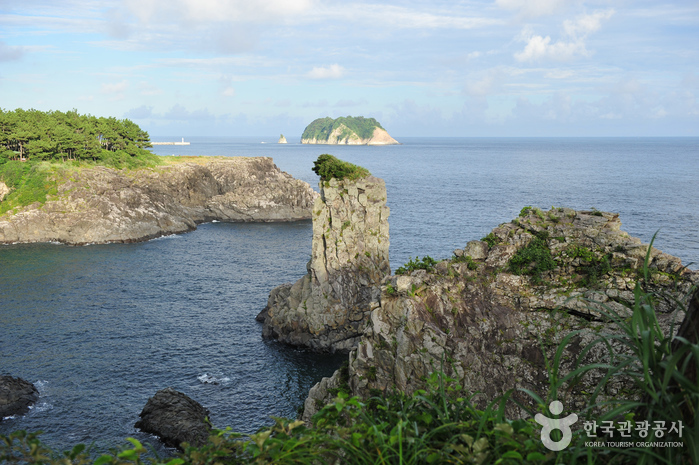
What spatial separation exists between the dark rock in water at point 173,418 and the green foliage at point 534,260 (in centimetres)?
2303

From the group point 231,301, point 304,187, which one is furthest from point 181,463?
point 304,187

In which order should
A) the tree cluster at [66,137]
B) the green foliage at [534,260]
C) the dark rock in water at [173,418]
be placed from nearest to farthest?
the green foliage at [534,260]
the dark rock in water at [173,418]
the tree cluster at [66,137]

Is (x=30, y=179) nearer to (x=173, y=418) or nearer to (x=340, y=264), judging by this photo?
(x=340, y=264)

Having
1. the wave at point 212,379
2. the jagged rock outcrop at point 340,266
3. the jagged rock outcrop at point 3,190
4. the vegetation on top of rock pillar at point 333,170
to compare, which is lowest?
the wave at point 212,379

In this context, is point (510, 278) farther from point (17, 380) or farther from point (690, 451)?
point (17, 380)

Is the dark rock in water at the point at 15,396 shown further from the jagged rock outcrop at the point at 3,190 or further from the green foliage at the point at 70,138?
the green foliage at the point at 70,138

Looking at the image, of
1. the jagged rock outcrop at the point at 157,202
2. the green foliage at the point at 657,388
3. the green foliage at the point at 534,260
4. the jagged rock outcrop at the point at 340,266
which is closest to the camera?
the green foliage at the point at 657,388

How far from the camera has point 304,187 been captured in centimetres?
13362

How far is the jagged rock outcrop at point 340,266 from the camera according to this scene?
185 ft

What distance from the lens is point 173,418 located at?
3716cm

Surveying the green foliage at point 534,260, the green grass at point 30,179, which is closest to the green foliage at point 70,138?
the green grass at point 30,179

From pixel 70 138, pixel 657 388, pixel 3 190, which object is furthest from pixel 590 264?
pixel 70 138

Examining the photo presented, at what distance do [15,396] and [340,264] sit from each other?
33023mm

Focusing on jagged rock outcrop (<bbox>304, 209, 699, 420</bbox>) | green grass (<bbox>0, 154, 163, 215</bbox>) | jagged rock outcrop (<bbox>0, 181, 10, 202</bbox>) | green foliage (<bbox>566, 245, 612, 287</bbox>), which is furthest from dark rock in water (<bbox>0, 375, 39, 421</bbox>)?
jagged rock outcrop (<bbox>0, 181, 10, 202</bbox>)
